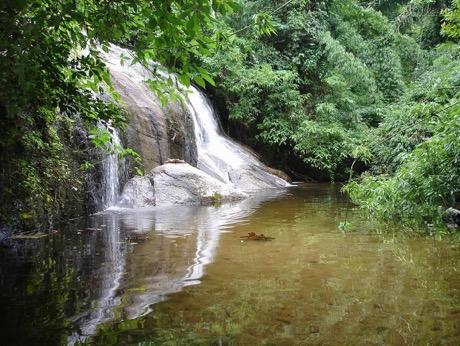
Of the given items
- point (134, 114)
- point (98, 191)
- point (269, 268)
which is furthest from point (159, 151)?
point (269, 268)

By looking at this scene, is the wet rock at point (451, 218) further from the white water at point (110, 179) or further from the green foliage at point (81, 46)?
the white water at point (110, 179)

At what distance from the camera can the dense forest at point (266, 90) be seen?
8.94ft

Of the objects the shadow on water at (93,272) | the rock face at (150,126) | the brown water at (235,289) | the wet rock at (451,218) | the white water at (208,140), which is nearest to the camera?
the brown water at (235,289)

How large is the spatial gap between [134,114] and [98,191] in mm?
2921

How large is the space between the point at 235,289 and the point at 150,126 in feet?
27.2

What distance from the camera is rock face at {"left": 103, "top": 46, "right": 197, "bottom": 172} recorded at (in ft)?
34.5

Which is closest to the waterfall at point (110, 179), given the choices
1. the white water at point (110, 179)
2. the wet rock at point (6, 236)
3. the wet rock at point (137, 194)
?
the white water at point (110, 179)

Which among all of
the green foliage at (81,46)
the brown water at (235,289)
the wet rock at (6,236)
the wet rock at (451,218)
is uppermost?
the green foliage at (81,46)

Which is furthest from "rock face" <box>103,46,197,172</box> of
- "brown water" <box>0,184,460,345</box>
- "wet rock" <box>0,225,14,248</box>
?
"brown water" <box>0,184,460,345</box>

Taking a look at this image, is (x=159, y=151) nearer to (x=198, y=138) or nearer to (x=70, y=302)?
(x=198, y=138)

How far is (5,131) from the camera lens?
417 cm

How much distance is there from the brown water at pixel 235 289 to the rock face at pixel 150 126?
517 centimetres

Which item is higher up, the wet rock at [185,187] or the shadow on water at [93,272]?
the wet rock at [185,187]

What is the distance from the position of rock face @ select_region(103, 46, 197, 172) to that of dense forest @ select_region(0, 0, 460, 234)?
0.83 m
